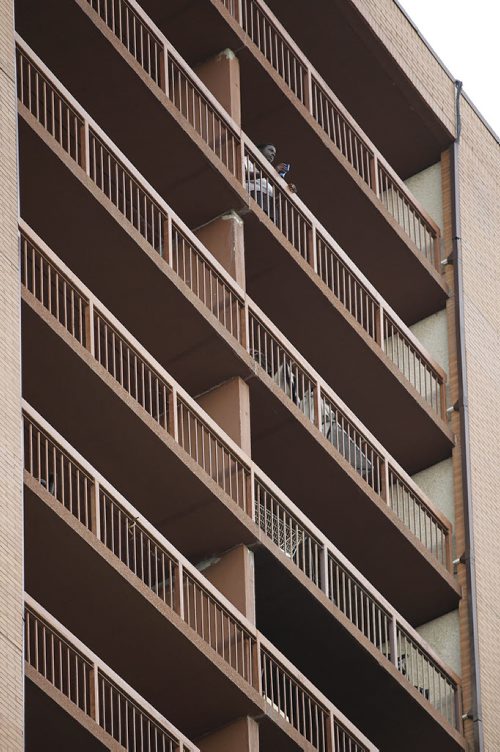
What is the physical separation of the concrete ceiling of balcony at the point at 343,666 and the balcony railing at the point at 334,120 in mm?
7462

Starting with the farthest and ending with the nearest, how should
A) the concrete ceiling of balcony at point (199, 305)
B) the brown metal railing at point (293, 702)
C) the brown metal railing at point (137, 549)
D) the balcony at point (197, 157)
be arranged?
1. the balcony at point (197, 157)
2. the brown metal railing at point (293, 702)
3. the concrete ceiling of balcony at point (199, 305)
4. the brown metal railing at point (137, 549)

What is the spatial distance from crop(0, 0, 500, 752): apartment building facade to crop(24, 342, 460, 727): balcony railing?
0.06 m

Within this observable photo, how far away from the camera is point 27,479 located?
85.5 feet

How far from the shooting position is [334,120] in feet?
118

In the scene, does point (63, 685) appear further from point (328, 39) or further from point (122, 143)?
point (328, 39)

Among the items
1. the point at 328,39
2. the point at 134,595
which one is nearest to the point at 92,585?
the point at 134,595

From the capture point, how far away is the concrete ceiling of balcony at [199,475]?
28172 millimetres

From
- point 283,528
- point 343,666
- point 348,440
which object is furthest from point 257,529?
point 348,440

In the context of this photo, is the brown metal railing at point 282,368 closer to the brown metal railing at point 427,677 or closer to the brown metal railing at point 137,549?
the brown metal railing at point 137,549

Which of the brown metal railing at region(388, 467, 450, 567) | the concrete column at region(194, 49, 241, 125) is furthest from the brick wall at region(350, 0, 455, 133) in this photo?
the brown metal railing at region(388, 467, 450, 567)

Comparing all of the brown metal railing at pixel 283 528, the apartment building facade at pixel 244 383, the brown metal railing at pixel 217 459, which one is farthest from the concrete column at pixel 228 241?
the brown metal railing at pixel 283 528

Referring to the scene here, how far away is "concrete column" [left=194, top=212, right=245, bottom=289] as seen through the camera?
106ft

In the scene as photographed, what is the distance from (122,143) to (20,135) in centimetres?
383

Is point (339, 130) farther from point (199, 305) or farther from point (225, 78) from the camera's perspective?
point (199, 305)
